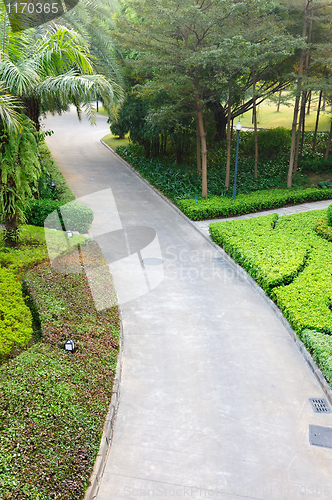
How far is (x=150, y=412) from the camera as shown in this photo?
6.66 m

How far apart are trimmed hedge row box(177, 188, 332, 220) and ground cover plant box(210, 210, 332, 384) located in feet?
6.13

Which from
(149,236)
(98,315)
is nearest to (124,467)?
(98,315)

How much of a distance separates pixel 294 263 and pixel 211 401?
204 inches

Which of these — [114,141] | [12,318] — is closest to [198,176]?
[114,141]

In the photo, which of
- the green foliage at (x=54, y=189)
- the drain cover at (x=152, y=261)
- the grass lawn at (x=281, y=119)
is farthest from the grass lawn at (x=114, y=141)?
the drain cover at (x=152, y=261)

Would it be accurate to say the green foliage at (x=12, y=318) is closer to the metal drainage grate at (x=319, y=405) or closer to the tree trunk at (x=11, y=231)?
the tree trunk at (x=11, y=231)

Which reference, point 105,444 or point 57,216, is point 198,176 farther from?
point 105,444

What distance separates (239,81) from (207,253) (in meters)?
13.7

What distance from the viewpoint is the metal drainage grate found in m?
6.81

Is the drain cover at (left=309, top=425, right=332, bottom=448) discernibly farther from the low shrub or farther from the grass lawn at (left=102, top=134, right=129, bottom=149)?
the grass lawn at (left=102, top=134, right=129, bottom=149)

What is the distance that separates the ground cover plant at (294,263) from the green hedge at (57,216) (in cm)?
419

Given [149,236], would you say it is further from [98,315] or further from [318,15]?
[318,15]

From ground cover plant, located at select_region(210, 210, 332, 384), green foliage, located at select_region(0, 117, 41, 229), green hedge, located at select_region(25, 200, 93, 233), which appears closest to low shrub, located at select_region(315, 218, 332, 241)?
ground cover plant, located at select_region(210, 210, 332, 384)

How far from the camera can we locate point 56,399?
6.06m
